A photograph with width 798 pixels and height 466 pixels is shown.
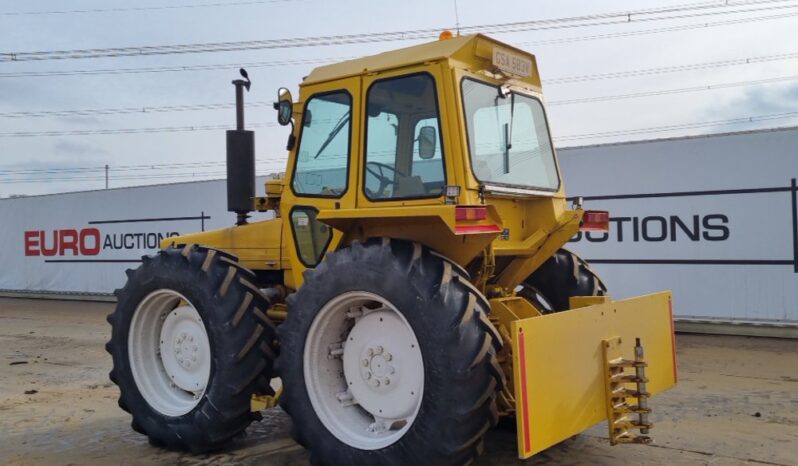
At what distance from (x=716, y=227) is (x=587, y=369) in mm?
6350

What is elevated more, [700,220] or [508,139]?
[508,139]

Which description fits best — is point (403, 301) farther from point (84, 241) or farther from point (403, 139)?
point (84, 241)

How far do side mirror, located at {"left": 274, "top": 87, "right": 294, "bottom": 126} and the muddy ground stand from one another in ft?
7.63

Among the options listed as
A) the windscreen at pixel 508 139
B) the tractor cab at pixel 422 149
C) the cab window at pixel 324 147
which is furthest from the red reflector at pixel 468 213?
the cab window at pixel 324 147

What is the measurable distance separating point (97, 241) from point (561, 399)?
48.6 feet

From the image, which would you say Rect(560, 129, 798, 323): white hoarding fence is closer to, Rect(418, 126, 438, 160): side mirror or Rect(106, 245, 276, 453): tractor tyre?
Rect(418, 126, 438, 160): side mirror

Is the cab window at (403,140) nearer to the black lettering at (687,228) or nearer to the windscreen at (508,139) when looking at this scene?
the windscreen at (508,139)

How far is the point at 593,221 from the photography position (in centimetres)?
506

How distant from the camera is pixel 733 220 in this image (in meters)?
9.43

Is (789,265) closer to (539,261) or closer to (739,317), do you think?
(739,317)

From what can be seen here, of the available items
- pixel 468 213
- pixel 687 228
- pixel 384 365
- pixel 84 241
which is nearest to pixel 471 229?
pixel 468 213

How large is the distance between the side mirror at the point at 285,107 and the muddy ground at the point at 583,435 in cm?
233

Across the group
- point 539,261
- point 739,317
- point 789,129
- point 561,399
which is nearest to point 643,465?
point 561,399

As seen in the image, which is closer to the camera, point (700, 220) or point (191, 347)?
point (191, 347)
